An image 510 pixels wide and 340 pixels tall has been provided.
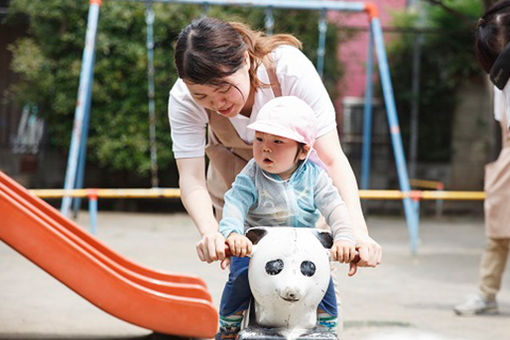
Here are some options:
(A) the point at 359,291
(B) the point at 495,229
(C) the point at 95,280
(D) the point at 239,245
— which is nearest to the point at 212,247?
(D) the point at 239,245

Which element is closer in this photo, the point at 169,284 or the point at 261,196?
the point at 261,196

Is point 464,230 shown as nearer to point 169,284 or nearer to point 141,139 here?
point 141,139

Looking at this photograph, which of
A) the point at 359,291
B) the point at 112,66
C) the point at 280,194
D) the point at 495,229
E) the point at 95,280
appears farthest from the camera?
the point at 112,66

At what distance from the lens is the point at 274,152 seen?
6.59ft

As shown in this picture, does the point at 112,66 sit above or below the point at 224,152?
above

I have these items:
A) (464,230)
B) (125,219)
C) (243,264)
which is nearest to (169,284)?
(243,264)

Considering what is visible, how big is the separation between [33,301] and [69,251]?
1.56 m

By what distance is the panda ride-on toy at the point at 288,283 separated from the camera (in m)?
1.87

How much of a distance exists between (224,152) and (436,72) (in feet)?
34.1

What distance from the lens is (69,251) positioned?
3.38 meters

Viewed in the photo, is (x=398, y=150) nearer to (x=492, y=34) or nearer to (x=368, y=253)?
(x=492, y=34)

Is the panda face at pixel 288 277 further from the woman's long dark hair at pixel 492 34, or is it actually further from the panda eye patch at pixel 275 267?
the woman's long dark hair at pixel 492 34

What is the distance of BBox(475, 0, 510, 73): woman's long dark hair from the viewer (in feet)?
8.04

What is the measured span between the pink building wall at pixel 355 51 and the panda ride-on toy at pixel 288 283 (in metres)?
10.0
